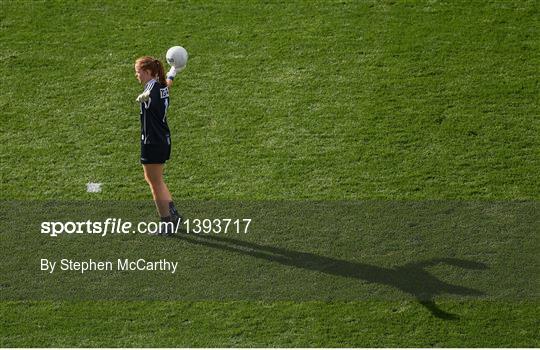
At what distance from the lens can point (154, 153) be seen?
11820mm

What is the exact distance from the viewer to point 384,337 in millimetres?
10453

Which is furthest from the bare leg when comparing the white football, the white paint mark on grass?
the white football

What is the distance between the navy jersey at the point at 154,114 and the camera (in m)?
11.7

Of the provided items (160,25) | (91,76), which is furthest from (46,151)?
(160,25)

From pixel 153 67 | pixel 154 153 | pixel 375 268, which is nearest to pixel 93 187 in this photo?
pixel 154 153

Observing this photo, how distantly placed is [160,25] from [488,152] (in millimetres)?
5157

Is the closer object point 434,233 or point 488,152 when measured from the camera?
point 434,233

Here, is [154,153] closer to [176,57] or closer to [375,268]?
[176,57]

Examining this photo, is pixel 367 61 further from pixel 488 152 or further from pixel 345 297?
pixel 345 297

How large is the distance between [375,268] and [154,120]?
291 cm

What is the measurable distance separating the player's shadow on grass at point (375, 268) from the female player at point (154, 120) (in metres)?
0.77

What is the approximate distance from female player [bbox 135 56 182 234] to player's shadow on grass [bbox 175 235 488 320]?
30.1 inches

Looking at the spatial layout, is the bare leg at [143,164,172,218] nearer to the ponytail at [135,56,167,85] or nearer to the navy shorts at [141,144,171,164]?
the navy shorts at [141,144,171,164]

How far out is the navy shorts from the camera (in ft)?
38.7
